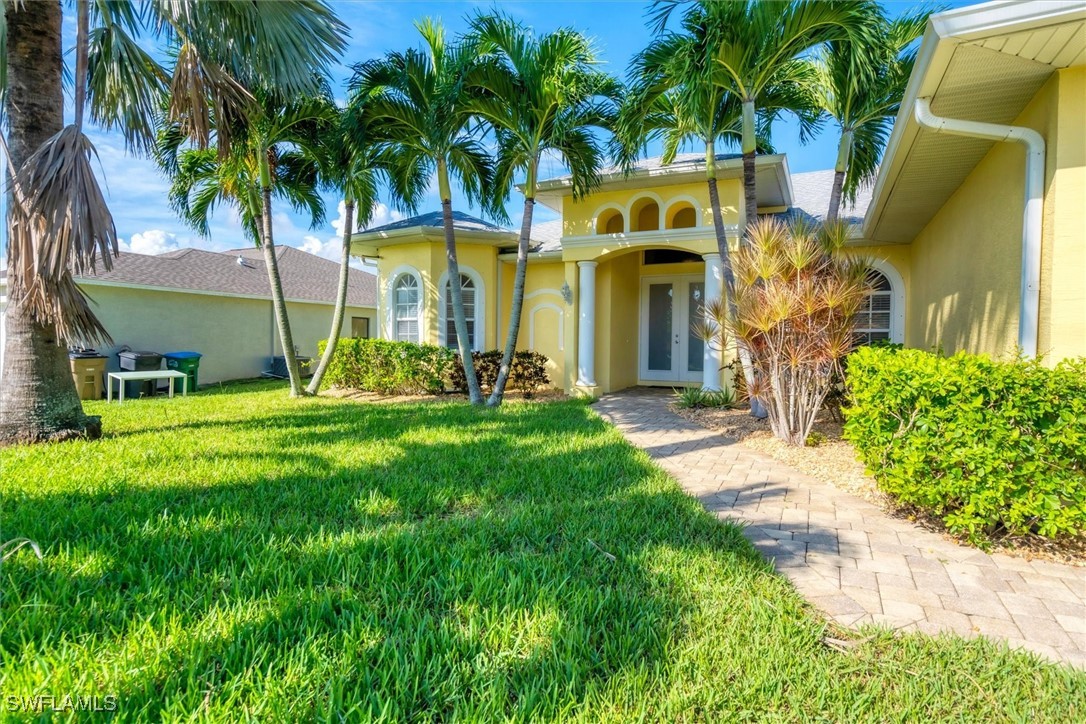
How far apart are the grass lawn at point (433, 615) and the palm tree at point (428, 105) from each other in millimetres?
6413

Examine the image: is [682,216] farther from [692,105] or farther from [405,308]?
[405,308]

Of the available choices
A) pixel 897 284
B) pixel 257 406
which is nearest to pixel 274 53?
pixel 257 406

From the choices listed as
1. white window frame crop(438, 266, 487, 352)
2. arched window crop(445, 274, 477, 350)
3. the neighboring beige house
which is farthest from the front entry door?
the neighboring beige house

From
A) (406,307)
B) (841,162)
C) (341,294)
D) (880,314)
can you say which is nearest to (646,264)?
(841,162)

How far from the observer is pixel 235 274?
1970 cm

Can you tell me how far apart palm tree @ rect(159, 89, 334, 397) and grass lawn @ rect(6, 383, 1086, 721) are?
7.51m

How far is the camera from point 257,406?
35.5ft

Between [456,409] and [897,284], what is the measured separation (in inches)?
394

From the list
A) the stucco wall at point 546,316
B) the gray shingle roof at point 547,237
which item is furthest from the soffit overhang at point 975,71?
the gray shingle roof at point 547,237

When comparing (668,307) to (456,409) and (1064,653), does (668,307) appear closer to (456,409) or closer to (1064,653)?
(456,409)

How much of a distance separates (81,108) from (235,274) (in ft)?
50.1

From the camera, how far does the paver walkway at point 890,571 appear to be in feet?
9.55

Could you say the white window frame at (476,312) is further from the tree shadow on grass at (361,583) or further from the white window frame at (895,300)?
the white window frame at (895,300)

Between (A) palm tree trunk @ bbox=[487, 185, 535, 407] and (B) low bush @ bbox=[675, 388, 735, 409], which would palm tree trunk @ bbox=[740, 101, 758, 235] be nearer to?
(B) low bush @ bbox=[675, 388, 735, 409]
